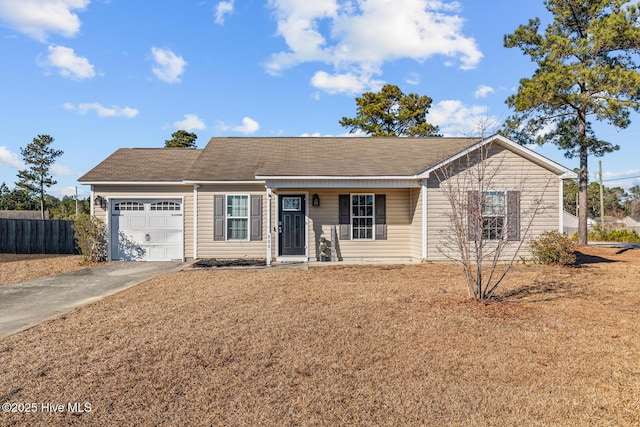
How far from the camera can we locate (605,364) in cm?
390

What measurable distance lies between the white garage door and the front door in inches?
135

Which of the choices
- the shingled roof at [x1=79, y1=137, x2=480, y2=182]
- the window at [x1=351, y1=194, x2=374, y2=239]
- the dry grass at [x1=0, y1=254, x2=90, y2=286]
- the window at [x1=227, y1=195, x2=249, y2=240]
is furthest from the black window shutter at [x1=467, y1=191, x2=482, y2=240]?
the dry grass at [x1=0, y1=254, x2=90, y2=286]

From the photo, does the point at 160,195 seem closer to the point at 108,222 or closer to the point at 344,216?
the point at 108,222

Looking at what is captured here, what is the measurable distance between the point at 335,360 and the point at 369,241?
327 inches

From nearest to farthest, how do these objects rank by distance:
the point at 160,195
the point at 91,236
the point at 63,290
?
1. the point at 63,290
2. the point at 91,236
3. the point at 160,195

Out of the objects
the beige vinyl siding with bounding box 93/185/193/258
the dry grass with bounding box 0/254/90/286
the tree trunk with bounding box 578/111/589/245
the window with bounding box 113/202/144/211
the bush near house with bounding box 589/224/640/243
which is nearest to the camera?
the dry grass with bounding box 0/254/90/286

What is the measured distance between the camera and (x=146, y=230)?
12.3 metres

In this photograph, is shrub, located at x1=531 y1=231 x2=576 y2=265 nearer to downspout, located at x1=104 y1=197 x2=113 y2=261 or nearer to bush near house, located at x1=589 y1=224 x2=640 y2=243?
downspout, located at x1=104 y1=197 x2=113 y2=261

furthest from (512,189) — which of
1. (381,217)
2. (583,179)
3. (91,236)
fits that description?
(91,236)

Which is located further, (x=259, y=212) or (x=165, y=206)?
(x=165, y=206)

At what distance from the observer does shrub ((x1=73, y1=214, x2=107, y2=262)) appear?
11.8 metres

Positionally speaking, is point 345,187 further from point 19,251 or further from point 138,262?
point 19,251

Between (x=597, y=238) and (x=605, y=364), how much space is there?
28.2 metres

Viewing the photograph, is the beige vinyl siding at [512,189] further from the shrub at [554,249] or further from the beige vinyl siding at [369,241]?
the beige vinyl siding at [369,241]
